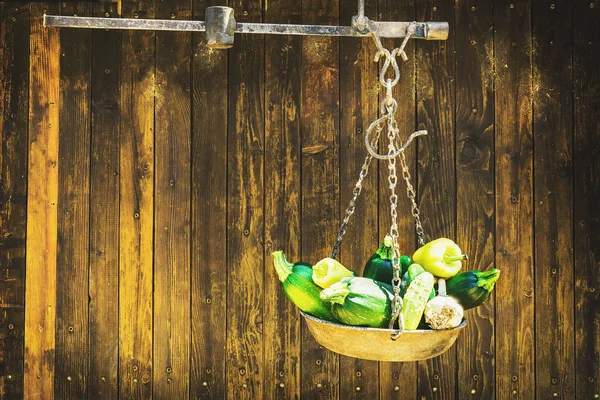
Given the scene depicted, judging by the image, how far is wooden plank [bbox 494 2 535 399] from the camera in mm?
2301

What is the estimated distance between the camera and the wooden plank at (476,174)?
2301 millimetres

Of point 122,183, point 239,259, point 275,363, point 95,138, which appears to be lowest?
point 275,363

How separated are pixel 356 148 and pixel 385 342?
1095 mm

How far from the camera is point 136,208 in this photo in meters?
2.33

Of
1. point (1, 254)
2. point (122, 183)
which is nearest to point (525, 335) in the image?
point (122, 183)

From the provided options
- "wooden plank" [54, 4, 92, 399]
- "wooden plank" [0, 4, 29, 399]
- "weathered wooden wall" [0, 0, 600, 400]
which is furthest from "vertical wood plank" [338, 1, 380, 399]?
"wooden plank" [0, 4, 29, 399]

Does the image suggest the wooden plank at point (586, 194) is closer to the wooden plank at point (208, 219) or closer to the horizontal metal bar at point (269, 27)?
the horizontal metal bar at point (269, 27)

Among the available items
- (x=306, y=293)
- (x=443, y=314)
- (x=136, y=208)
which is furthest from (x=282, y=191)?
(x=443, y=314)

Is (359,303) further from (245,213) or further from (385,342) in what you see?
(245,213)

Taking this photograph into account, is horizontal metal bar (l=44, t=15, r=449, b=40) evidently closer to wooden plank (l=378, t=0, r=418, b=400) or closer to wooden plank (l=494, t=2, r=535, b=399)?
wooden plank (l=378, t=0, r=418, b=400)

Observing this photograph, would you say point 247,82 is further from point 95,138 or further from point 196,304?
point 196,304

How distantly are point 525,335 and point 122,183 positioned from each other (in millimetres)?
1717

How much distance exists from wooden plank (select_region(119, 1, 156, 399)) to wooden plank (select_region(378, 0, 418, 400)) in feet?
3.03

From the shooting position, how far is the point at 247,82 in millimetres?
2338
